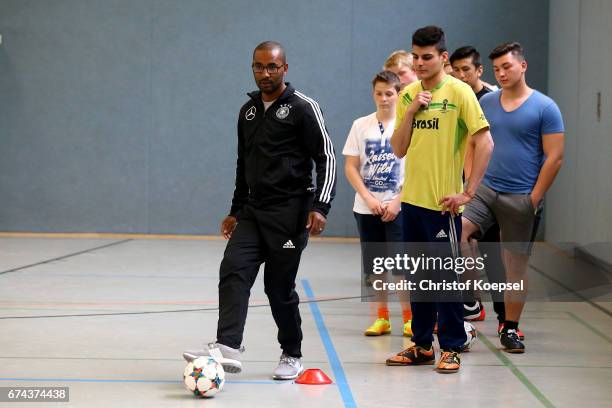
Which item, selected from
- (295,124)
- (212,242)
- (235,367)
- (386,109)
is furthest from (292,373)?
(212,242)

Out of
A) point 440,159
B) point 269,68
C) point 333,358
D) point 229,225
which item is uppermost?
point 269,68

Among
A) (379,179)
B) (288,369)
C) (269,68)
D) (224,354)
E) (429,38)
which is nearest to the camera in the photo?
(224,354)

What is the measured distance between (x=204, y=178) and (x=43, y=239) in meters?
2.03

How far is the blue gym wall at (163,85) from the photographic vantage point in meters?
11.6

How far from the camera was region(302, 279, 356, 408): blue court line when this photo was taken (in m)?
4.12

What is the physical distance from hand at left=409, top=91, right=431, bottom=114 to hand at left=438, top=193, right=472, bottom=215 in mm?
457

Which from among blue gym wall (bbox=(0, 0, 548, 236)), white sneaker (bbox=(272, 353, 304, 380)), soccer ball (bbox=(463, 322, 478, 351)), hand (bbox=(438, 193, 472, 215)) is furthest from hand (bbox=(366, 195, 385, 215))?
blue gym wall (bbox=(0, 0, 548, 236))

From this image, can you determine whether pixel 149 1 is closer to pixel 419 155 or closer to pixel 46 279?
pixel 46 279

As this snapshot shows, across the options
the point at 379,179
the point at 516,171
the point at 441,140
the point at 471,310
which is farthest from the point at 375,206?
the point at 441,140

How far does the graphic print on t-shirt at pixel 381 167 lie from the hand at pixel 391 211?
0.69ft

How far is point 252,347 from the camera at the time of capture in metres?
5.21

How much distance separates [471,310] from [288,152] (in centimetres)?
234

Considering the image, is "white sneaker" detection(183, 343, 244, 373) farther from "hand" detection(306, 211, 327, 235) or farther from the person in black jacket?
"hand" detection(306, 211, 327, 235)

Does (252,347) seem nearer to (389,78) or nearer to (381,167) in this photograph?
(381,167)
